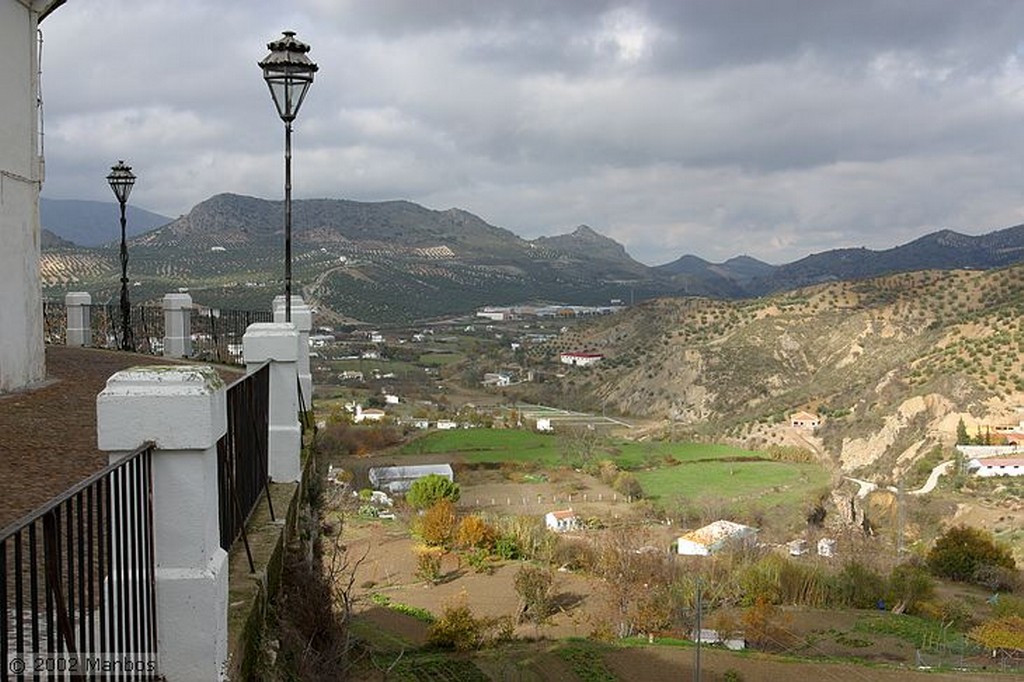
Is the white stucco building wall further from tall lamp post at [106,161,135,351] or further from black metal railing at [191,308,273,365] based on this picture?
tall lamp post at [106,161,135,351]

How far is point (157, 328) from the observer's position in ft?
59.5

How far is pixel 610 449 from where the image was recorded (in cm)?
5866

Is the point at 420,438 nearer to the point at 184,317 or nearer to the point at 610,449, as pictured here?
the point at 610,449

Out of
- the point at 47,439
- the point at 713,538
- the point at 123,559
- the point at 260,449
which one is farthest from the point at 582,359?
the point at 123,559

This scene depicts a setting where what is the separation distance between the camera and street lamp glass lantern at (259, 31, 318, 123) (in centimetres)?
890

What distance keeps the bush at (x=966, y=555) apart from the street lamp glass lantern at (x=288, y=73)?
1374 inches

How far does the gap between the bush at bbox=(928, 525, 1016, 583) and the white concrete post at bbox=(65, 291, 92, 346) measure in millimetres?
33491

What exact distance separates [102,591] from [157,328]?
16.4 m

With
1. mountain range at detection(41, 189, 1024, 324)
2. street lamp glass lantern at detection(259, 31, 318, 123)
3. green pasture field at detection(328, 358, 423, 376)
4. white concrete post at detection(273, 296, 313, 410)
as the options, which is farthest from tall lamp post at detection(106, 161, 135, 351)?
green pasture field at detection(328, 358, 423, 376)

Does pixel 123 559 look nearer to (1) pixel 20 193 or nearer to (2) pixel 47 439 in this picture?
(2) pixel 47 439

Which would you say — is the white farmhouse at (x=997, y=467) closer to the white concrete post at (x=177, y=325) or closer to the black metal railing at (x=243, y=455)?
the white concrete post at (x=177, y=325)

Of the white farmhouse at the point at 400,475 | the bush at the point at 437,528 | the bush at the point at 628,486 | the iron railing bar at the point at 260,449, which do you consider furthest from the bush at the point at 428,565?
the iron railing bar at the point at 260,449

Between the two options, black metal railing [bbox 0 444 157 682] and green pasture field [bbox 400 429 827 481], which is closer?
black metal railing [bbox 0 444 157 682]

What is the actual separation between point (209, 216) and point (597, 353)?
73.7 metres
